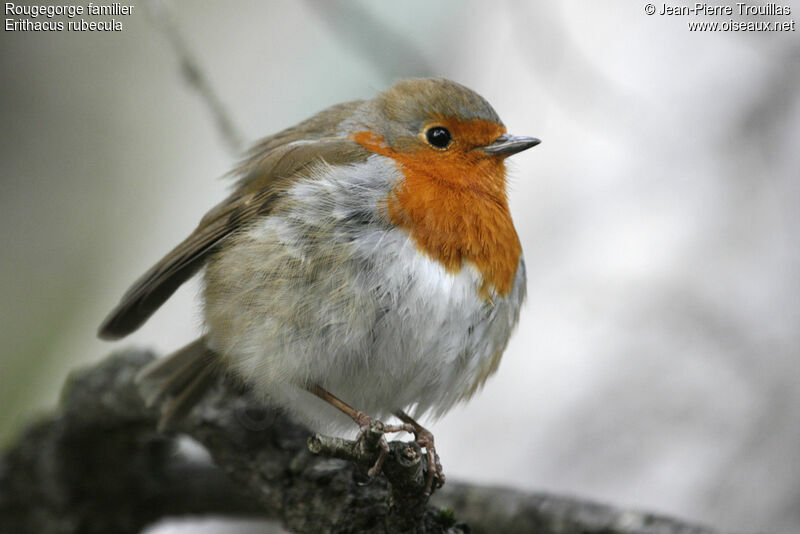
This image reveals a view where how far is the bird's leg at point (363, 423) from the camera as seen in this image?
2.45 m

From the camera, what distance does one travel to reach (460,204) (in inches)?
128

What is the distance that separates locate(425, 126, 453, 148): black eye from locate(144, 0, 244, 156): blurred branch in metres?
Result: 0.91

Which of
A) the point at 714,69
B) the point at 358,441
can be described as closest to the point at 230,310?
the point at 358,441

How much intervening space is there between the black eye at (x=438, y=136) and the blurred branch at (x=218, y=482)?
1196mm

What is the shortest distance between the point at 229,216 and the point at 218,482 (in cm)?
129

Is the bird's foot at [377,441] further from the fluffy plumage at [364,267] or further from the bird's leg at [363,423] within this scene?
the fluffy plumage at [364,267]

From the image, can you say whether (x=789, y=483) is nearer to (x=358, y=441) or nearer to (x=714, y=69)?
(x=714, y=69)

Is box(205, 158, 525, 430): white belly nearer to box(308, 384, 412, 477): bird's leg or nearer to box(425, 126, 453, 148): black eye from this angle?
box(308, 384, 412, 477): bird's leg

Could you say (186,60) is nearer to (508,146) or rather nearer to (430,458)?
(508,146)

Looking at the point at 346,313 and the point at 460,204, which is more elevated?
the point at 460,204

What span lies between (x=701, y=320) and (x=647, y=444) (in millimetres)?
726

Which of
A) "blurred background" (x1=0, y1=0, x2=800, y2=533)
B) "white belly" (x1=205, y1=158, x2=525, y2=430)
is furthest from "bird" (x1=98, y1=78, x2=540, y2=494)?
"blurred background" (x1=0, y1=0, x2=800, y2=533)

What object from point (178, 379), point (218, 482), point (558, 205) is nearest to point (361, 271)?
point (178, 379)

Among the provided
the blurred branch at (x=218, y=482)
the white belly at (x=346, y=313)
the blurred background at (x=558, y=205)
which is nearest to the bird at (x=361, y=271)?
the white belly at (x=346, y=313)
